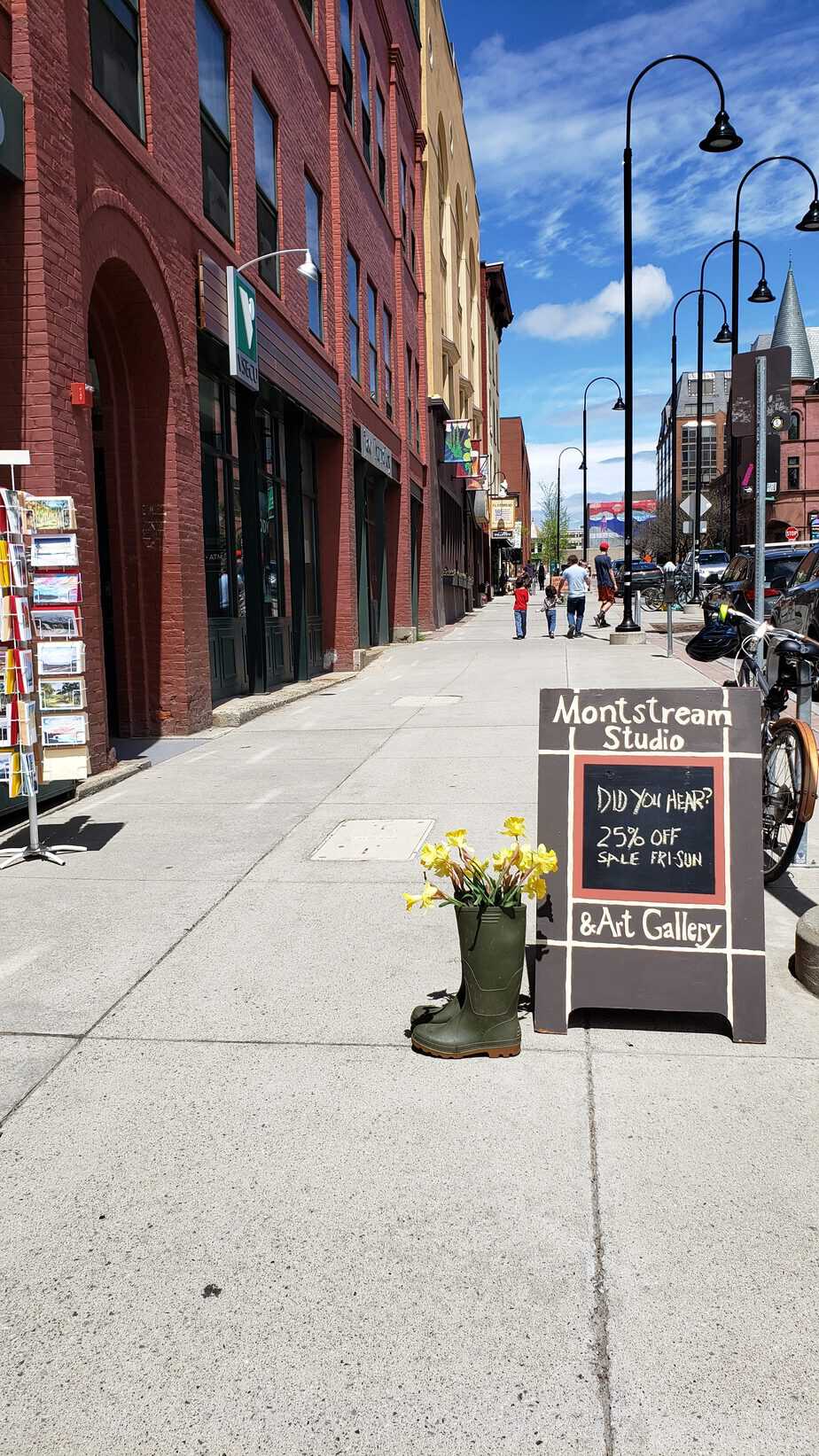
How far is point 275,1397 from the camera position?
227 cm

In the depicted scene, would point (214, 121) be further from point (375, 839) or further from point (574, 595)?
point (574, 595)

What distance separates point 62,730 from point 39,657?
465 millimetres

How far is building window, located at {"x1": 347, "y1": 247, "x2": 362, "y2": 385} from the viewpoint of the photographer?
19.9 meters

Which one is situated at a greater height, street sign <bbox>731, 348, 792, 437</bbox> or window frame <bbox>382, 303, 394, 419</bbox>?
window frame <bbox>382, 303, 394, 419</bbox>

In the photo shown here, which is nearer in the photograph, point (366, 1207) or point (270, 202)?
point (366, 1207)

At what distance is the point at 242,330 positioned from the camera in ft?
40.1

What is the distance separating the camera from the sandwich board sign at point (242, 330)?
1188 centimetres

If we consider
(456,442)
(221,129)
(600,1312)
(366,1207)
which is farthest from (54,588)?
(456,442)

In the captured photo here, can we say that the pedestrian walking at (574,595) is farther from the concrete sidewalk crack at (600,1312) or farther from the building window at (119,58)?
the concrete sidewalk crack at (600,1312)

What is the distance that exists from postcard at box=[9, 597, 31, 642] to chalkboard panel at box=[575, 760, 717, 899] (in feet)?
12.2

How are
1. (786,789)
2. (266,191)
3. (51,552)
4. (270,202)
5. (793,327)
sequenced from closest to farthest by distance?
(786,789) < (51,552) < (266,191) < (270,202) < (793,327)

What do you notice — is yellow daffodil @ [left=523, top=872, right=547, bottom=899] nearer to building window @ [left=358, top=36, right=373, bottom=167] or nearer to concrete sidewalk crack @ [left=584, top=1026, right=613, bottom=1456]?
concrete sidewalk crack @ [left=584, top=1026, right=613, bottom=1456]

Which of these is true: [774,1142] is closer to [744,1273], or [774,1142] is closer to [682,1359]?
[744,1273]

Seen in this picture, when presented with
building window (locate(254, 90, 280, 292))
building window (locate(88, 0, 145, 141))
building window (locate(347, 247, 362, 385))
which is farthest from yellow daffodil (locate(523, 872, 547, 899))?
building window (locate(347, 247, 362, 385))
